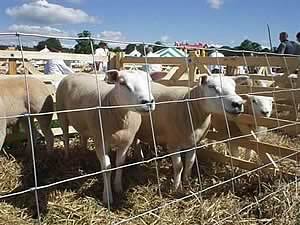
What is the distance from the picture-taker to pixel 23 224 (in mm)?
3510

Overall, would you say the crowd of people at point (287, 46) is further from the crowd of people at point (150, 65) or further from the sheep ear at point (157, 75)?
the sheep ear at point (157, 75)

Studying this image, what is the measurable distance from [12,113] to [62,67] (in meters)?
4.05

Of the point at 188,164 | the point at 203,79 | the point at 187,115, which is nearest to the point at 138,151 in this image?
the point at 188,164

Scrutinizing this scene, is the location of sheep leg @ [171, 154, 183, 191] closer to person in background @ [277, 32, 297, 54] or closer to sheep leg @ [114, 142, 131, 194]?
sheep leg @ [114, 142, 131, 194]

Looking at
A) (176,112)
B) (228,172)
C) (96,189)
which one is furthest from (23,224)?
(228,172)

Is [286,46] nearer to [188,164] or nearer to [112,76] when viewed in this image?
[188,164]

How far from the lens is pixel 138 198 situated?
4262 millimetres

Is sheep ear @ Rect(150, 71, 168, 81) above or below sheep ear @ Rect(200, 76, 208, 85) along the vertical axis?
above

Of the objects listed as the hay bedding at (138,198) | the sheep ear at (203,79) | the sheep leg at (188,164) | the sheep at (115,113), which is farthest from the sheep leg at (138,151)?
the sheep ear at (203,79)

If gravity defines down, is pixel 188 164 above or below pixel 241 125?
below

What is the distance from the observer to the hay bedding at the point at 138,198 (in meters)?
3.70

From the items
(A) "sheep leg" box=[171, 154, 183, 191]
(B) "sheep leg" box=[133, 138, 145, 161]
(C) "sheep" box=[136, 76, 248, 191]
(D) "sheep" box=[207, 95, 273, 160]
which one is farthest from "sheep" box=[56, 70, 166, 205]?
(D) "sheep" box=[207, 95, 273, 160]

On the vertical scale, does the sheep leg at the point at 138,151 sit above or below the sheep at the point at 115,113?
below

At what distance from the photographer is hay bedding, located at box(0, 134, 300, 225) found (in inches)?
146
